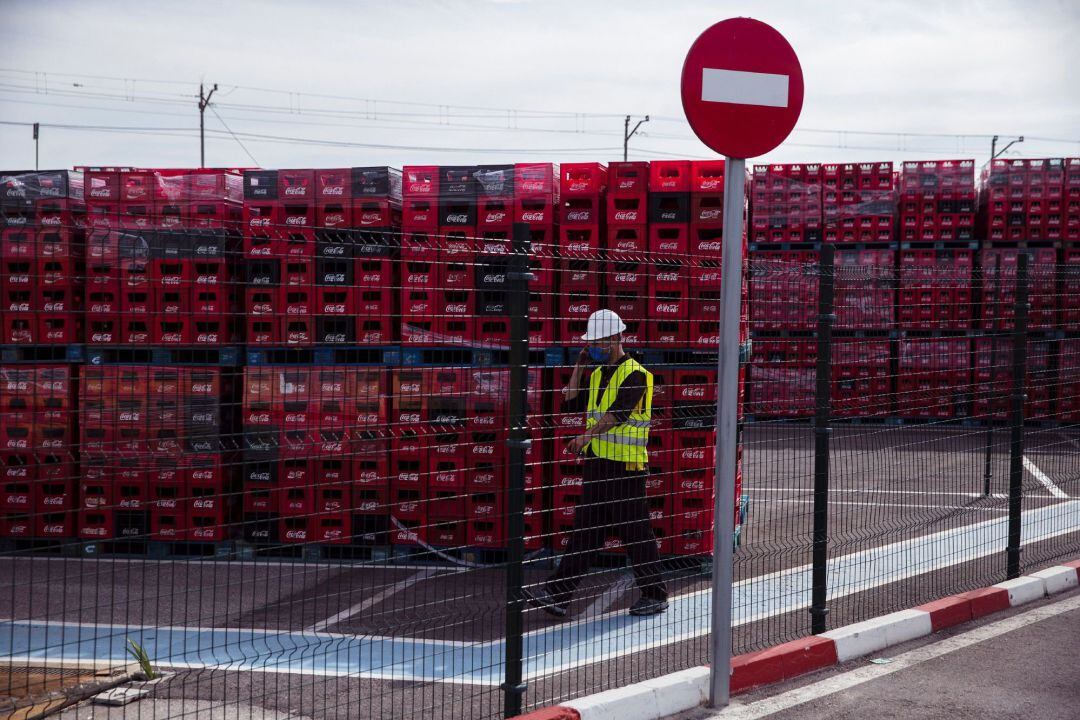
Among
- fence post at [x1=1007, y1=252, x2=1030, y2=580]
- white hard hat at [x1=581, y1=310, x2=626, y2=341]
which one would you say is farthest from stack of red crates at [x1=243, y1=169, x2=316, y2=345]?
fence post at [x1=1007, y1=252, x2=1030, y2=580]

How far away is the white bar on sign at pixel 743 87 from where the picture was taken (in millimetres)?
4742

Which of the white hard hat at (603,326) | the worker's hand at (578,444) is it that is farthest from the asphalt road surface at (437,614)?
the white hard hat at (603,326)

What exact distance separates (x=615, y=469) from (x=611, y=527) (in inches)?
15.7

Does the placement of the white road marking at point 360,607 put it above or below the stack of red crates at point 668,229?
below

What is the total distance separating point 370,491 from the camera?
862 centimetres

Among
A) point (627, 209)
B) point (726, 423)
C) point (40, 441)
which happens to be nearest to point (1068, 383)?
point (627, 209)

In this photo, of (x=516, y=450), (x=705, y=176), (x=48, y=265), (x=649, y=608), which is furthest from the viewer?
(x=48, y=265)

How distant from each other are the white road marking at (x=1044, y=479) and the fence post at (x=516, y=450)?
7.95m

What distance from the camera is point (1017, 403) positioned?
7371 millimetres

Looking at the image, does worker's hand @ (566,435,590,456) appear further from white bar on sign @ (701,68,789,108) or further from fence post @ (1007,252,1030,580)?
fence post @ (1007,252,1030,580)

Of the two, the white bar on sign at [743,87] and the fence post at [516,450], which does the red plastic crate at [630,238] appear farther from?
the fence post at [516,450]

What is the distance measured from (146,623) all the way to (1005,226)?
1567cm

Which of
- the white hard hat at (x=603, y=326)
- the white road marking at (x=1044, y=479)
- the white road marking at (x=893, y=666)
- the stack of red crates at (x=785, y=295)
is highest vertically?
the stack of red crates at (x=785, y=295)

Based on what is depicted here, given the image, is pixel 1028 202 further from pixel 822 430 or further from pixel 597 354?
pixel 822 430
